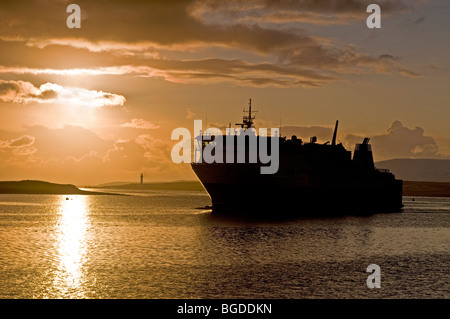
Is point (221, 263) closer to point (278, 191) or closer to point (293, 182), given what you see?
point (278, 191)

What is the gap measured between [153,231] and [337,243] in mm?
19869

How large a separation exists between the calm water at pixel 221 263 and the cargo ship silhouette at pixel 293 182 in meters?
17.8

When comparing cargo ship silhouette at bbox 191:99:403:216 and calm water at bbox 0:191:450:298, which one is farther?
cargo ship silhouette at bbox 191:99:403:216

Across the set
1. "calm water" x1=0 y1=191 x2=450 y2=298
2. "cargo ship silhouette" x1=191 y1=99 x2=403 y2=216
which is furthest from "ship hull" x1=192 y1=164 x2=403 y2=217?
"calm water" x1=0 y1=191 x2=450 y2=298

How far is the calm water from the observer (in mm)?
24125

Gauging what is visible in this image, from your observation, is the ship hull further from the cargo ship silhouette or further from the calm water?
the calm water

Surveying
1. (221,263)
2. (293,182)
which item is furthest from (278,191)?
(221,263)

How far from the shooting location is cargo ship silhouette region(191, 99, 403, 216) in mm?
72875

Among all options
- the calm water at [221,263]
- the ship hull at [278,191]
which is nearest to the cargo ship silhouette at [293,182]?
the ship hull at [278,191]

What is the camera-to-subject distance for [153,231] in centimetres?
5391

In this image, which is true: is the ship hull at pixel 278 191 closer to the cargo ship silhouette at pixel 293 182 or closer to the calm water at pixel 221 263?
the cargo ship silhouette at pixel 293 182

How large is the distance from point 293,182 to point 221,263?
A: 46.1 meters

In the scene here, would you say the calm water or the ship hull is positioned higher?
the ship hull
